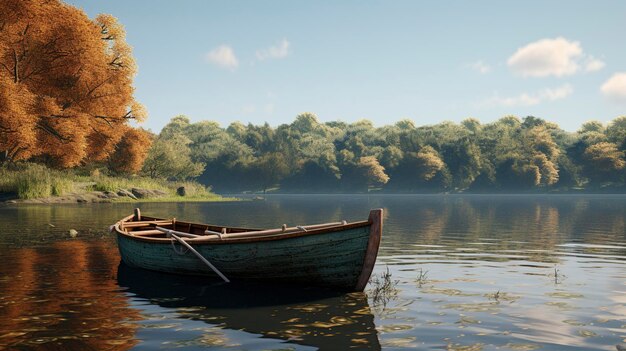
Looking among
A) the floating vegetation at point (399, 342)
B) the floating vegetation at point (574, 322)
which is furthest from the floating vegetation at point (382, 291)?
the floating vegetation at point (574, 322)

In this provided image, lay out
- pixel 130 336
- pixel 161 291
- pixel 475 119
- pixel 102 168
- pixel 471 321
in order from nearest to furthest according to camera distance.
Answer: pixel 130 336, pixel 471 321, pixel 161 291, pixel 102 168, pixel 475 119

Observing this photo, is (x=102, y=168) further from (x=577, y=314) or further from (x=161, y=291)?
(x=577, y=314)

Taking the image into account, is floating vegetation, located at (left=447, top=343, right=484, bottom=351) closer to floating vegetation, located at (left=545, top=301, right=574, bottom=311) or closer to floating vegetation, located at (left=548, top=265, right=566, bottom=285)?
floating vegetation, located at (left=545, top=301, right=574, bottom=311)

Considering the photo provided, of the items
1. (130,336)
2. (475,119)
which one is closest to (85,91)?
(130,336)

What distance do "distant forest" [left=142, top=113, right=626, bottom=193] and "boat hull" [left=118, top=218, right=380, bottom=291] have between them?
102 meters

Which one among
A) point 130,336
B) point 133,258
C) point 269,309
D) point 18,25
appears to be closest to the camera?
point 130,336

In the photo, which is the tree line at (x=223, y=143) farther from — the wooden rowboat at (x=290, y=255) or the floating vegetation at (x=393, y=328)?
the floating vegetation at (x=393, y=328)

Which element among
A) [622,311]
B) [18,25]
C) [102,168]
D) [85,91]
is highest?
[18,25]

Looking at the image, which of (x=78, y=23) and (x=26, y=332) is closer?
(x=26, y=332)

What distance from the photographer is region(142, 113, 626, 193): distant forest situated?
118188 millimetres

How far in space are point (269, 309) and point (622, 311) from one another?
7.43m

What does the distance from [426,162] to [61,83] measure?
86.6 metres

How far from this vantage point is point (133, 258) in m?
16.6

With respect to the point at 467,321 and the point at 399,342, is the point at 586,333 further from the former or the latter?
the point at 399,342
